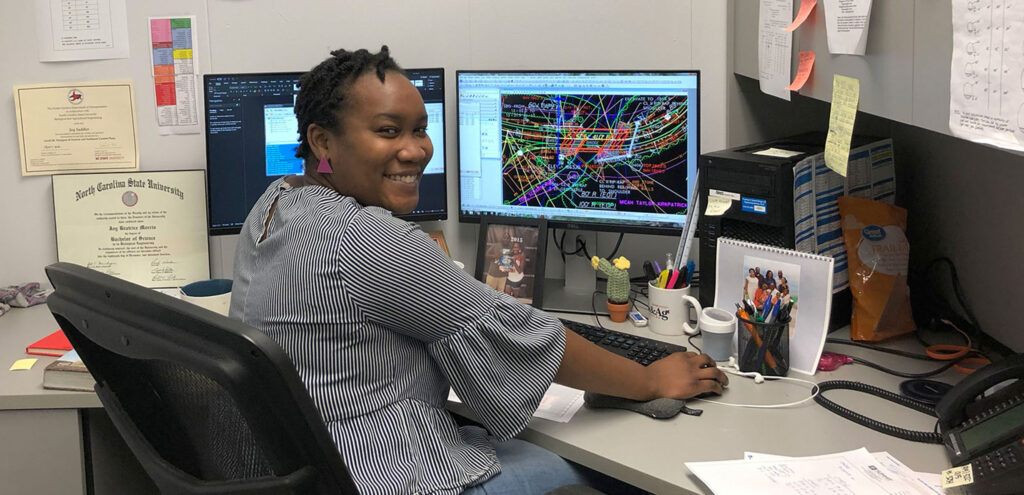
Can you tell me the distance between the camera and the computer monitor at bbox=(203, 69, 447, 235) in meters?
2.16

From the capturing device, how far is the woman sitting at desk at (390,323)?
51.2 inches

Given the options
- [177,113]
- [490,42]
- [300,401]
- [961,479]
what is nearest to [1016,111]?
[961,479]

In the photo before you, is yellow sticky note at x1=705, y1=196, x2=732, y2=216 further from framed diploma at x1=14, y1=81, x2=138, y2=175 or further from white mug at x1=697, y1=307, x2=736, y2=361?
framed diploma at x1=14, y1=81, x2=138, y2=175

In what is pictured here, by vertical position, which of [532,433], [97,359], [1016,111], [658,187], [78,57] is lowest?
[532,433]

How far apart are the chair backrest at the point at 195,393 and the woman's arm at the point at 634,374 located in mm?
542

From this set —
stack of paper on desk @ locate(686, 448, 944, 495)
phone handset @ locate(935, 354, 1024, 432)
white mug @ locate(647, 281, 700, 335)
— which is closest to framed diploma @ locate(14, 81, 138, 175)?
white mug @ locate(647, 281, 700, 335)

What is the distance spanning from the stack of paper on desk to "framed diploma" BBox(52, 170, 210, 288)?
150 centimetres

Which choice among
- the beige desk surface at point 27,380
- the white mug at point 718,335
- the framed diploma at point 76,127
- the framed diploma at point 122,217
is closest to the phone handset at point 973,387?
the white mug at point 718,335

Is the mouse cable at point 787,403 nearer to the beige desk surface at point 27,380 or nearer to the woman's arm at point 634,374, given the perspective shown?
the woman's arm at point 634,374

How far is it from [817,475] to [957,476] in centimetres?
17

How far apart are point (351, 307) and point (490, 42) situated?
1.18 meters

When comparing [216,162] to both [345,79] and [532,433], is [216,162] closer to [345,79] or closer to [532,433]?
[345,79]

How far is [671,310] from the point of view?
1907mm

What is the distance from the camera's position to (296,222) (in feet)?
4.46
